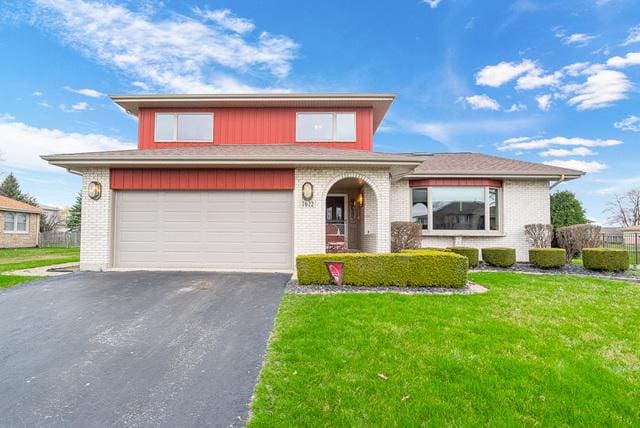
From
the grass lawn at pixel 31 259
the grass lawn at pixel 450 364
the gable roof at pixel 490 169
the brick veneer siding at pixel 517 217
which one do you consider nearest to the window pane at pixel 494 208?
the brick veneer siding at pixel 517 217

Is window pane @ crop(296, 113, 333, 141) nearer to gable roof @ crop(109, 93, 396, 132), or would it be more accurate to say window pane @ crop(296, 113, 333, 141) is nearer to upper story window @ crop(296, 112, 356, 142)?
upper story window @ crop(296, 112, 356, 142)

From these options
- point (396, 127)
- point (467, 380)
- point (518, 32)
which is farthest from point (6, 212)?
point (518, 32)

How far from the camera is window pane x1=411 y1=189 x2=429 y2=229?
1170 centimetres

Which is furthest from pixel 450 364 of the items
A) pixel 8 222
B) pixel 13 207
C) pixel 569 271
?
pixel 8 222

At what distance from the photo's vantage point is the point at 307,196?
29.3 feet

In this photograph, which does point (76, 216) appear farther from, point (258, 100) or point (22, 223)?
point (258, 100)

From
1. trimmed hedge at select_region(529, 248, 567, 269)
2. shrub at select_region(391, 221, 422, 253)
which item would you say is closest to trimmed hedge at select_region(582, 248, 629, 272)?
trimmed hedge at select_region(529, 248, 567, 269)

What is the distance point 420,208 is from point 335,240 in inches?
138

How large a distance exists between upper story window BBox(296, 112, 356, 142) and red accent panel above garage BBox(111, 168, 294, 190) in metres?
2.93

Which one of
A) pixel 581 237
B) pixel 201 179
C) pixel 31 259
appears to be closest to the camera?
pixel 201 179

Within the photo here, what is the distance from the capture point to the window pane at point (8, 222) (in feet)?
64.3

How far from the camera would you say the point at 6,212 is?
19594mm

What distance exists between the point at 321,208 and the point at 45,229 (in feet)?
94.9

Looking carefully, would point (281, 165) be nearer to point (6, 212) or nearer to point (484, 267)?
point (484, 267)
